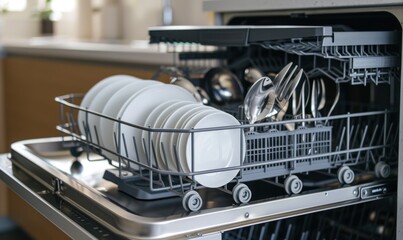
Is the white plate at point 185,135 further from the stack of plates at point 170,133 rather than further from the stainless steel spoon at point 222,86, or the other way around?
the stainless steel spoon at point 222,86

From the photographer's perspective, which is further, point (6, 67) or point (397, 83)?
point (6, 67)

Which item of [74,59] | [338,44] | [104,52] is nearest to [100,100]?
[338,44]

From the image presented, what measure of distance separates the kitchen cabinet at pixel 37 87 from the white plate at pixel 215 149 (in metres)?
0.99

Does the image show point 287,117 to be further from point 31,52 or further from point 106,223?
point 31,52

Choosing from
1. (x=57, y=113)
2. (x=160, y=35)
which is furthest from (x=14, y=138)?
(x=160, y=35)

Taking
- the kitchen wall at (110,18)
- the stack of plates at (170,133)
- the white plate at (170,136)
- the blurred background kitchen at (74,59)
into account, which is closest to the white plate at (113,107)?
the stack of plates at (170,133)

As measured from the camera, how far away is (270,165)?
838 mm

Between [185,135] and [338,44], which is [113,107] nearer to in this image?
[185,135]

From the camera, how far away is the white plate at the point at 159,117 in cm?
86

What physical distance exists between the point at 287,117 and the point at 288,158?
0.52 ft

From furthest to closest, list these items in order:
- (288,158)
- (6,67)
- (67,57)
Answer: (6,67) → (67,57) → (288,158)

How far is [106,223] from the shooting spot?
752 millimetres

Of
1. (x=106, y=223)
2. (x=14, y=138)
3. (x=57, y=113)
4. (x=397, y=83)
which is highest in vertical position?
(x=397, y=83)

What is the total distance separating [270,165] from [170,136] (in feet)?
0.47
